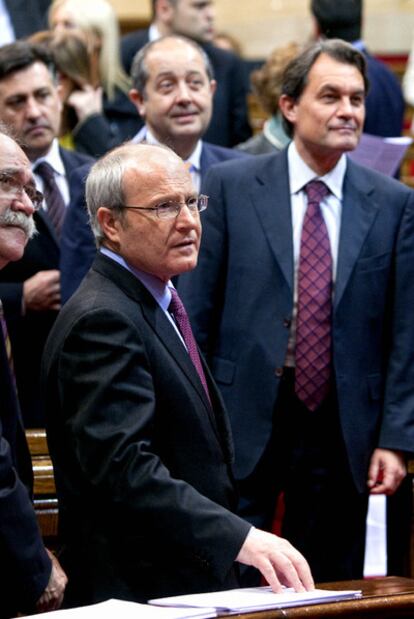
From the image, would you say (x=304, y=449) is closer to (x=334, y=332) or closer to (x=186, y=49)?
(x=334, y=332)

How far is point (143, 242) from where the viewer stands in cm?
271

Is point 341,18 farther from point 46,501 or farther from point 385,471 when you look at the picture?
point 46,501

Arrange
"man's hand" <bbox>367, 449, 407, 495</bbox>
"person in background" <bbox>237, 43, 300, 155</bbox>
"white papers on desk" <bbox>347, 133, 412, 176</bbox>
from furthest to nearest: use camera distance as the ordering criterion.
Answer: "person in background" <bbox>237, 43, 300, 155</bbox> → "white papers on desk" <bbox>347, 133, 412, 176</bbox> → "man's hand" <bbox>367, 449, 407, 495</bbox>

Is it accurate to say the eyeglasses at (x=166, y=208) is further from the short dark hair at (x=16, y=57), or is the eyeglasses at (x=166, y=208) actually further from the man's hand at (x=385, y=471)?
the short dark hair at (x=16, y=57)

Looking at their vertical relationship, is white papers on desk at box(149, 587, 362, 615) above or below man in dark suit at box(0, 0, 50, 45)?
below

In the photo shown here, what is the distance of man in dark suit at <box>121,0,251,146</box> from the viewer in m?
5.68

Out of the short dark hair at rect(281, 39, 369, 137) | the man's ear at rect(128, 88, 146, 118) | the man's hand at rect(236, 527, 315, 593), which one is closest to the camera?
the man's hand at rect(236, 527, 315, 593)

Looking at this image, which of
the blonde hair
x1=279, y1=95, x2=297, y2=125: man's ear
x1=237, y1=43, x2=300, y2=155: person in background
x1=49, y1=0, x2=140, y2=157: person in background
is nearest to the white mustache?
x1=279, y1=95, x2=297, y2=125: man's ear

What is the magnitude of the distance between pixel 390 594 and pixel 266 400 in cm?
120

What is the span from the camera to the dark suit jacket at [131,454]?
249 centimetres

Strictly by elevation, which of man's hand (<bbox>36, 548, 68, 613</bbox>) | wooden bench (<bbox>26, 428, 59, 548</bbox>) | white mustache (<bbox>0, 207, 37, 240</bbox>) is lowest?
Answer: wooden bench (<bbox>26, 428, 59, 548</bbox>)

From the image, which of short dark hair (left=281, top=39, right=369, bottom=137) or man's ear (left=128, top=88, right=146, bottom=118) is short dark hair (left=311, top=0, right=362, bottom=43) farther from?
short dark hair (left=281, top=39, right=369, bottom=137)

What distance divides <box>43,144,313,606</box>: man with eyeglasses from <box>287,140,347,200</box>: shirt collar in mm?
859

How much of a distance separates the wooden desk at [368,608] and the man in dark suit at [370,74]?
118 inches
